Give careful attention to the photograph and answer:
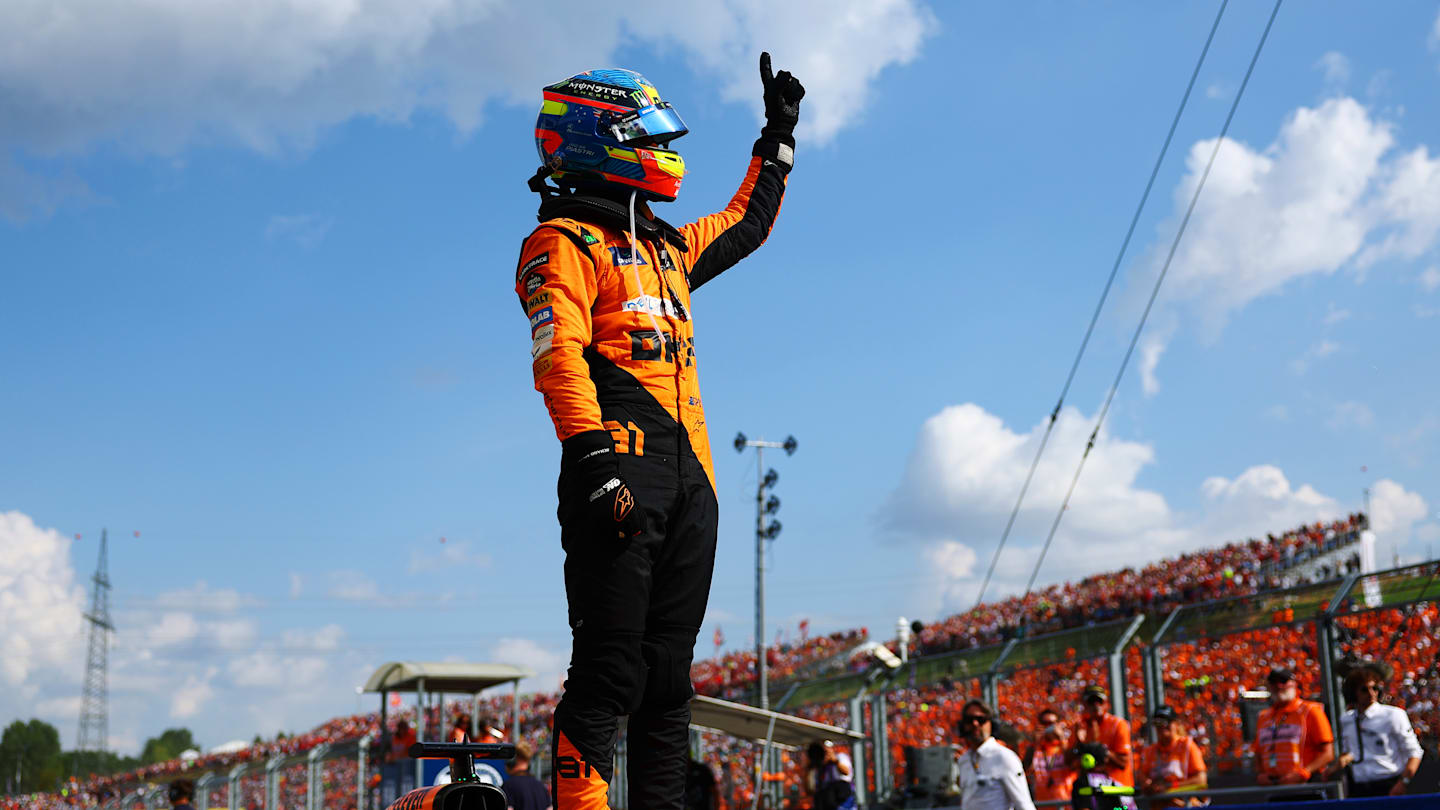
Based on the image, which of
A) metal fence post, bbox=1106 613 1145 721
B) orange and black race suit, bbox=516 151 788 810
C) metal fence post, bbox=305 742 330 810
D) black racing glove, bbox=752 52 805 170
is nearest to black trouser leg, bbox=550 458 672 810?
orange and black race suit, bbox=516 151 788 810

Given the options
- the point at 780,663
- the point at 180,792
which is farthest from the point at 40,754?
the point at 180,792

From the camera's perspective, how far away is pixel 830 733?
12.4 metres

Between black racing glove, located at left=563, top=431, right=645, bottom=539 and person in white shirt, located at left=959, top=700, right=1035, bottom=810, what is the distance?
4.81 meters

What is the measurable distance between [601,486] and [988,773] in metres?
4.99

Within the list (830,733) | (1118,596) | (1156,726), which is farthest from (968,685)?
(1118,596)

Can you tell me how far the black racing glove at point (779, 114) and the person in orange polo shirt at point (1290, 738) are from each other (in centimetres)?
617

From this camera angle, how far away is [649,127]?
3531mm

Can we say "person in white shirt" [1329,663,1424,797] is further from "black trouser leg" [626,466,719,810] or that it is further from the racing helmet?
the racing helmet

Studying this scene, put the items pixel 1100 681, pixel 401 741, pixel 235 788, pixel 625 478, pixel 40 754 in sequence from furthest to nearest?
1. pixel 40 754
2. pixel 235 788
3. pixel 401 741
4. pixel 1100 681
5. pixel 625 478

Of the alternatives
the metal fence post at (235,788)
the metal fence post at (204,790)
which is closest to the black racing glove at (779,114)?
the metal fence post at (235,788)

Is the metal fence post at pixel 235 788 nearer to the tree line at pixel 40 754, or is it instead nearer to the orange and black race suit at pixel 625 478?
the orange and black race suit at pixel 625 478

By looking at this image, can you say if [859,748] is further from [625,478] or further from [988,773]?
[625,478]

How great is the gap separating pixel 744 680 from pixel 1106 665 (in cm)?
1744

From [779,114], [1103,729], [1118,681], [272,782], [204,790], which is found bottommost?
[204,790]
